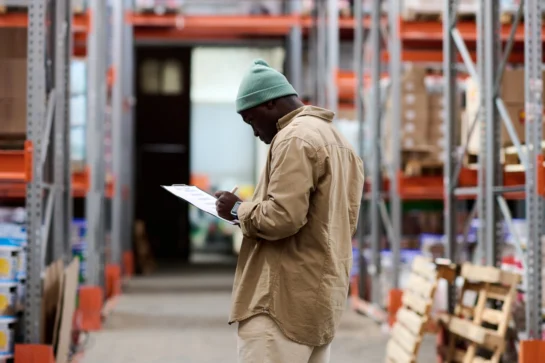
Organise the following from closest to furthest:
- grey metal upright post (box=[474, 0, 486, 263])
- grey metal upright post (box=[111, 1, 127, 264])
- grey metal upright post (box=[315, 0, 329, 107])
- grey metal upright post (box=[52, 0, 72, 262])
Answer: grey metal upright post (box=[474, 0, 486, 263])
grey metal upright post (box=[52, 0, 72, 262])
grey metal upright post (box=[111, 1, 127, 264])
grey metal upright post (box=[315, 0, 329, 107])

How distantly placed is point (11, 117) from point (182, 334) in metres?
3.33

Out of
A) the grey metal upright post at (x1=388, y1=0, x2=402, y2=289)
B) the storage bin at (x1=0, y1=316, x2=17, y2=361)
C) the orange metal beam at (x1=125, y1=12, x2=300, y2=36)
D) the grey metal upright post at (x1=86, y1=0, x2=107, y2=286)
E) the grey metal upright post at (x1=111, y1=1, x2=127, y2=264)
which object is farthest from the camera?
the orange metal beam at (x1=125, y1=12, x2=300, y2=36)

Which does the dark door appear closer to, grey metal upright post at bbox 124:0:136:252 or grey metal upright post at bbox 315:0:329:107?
grey metal upright post at bbox 124:0:136:252

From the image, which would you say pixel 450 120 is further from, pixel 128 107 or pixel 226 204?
pixel 128 107

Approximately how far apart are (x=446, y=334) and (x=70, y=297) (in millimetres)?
2957

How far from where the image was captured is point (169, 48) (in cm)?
2016

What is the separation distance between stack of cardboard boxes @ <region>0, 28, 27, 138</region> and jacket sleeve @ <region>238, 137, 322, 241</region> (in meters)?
3.83

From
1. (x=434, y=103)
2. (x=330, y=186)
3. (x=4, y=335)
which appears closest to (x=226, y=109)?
(x=434, y=103)

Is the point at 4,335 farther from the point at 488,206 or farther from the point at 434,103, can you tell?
the point at 434,103

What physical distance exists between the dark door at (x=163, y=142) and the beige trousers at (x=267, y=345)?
17.0 metres

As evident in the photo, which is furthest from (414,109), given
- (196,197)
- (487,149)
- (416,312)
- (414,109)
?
(196,197)

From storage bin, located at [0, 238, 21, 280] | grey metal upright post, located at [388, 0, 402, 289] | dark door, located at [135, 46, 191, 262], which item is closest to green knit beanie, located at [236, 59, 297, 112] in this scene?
storage bin, located at [0, 238, 21, 280]

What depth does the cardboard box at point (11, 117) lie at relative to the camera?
6.34m

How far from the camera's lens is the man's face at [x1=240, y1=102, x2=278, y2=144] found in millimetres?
3197
